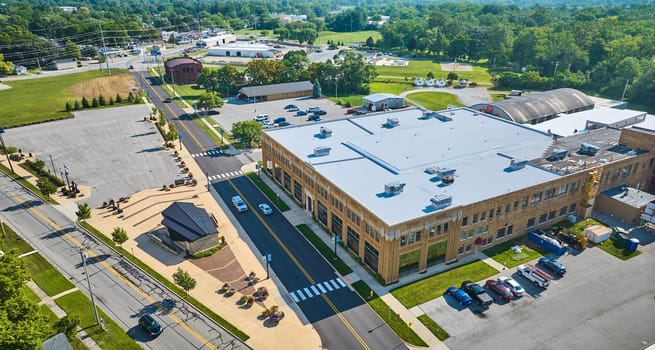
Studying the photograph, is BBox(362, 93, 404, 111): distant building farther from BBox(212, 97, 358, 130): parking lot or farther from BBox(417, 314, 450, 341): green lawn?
BBox(417, 314, 450, 341): green lawn

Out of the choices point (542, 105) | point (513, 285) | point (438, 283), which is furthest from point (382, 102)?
point (513, 285)

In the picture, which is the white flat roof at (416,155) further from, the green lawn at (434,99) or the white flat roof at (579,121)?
the green lawn at (434,99)

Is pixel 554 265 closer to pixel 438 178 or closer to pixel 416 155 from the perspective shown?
pixel 438 178

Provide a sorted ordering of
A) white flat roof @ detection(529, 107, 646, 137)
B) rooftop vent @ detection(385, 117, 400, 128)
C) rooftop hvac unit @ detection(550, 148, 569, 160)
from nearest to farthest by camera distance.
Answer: rooftop hvac unit @ detection(550, 148, 569, 160) < rooftop vent @ detection(385, 117, 400, 128) < white flat roof @ detection(529, 107, 646, 137)

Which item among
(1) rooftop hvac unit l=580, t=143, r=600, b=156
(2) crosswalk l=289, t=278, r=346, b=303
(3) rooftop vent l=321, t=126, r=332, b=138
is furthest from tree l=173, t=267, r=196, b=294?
(1) rooftop hvac unit l=580, t=143, r=600, b=156

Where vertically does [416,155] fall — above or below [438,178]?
above

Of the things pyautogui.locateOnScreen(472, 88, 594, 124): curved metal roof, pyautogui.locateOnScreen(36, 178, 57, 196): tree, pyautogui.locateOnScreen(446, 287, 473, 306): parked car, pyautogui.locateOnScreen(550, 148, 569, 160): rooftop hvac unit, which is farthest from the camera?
pyautogui.locateOnScreen(472, 88, 594, 124): curved metal roof
